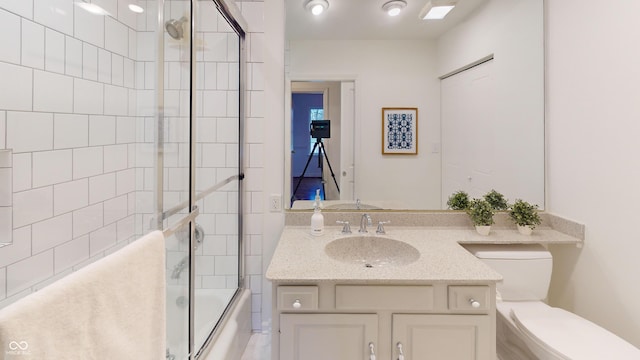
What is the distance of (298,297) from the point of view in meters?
1.19

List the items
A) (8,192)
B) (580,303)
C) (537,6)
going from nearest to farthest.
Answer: (8,192) → (580,303) → (537,6)

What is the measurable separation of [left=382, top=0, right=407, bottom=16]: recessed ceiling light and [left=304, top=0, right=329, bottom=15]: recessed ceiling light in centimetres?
33

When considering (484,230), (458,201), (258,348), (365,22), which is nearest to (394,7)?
(365,22)

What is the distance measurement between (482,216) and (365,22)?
1240 millimetres

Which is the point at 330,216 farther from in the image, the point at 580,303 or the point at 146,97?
the point at 580,303

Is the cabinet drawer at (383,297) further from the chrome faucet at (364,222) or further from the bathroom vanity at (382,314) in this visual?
the chrome faucet at (364,222)

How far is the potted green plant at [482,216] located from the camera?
1.66m

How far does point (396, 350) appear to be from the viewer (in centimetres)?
120

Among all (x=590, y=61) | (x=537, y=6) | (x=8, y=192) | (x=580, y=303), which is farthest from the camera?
(x=537, y=6)

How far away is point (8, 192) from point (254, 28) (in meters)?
1.35

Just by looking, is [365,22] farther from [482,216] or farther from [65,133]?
[65,133]

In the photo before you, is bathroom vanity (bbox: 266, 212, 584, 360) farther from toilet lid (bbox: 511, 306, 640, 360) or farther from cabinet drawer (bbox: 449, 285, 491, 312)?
toilet lid (bbox: 511, 306, 640, 360)

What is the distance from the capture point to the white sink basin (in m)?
1.55

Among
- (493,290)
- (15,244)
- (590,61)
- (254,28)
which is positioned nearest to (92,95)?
(15,244)
